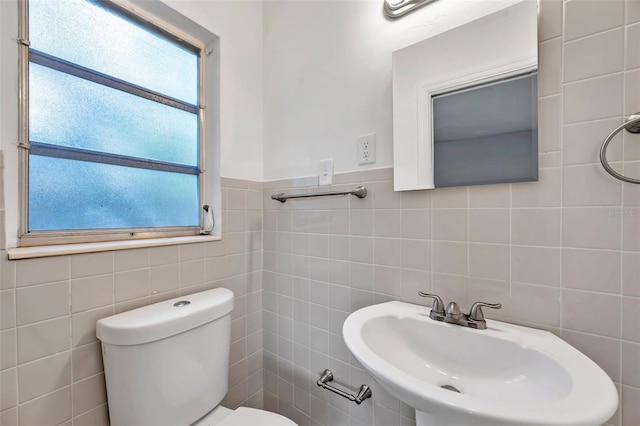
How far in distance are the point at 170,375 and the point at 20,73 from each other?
107 centimetres

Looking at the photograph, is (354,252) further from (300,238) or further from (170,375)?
(170,375)

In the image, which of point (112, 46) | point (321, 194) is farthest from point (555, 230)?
point (112, 46)

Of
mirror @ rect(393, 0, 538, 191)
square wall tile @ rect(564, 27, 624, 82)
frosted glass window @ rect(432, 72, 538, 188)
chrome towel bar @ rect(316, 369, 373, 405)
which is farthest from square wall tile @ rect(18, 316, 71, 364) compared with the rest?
square wall tile @ rect(564, 27, 624, 82)

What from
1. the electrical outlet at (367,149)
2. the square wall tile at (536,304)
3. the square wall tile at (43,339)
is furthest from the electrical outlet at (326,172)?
the square wall tile at (43,339)

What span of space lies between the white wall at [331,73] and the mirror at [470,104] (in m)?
0.07

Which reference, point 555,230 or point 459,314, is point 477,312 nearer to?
point 459,314

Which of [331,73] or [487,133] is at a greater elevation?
[331,73]

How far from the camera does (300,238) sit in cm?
129

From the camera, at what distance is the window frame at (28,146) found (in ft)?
2.71

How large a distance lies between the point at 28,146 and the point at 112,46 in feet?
1.66

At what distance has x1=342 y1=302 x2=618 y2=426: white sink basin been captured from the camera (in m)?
0.46

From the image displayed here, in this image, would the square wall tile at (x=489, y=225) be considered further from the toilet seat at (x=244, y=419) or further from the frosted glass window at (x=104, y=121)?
the frosted glass window at (x=104, y=121)

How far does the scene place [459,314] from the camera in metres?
0.81

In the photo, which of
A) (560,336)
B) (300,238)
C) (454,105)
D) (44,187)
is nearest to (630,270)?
(560,336)
